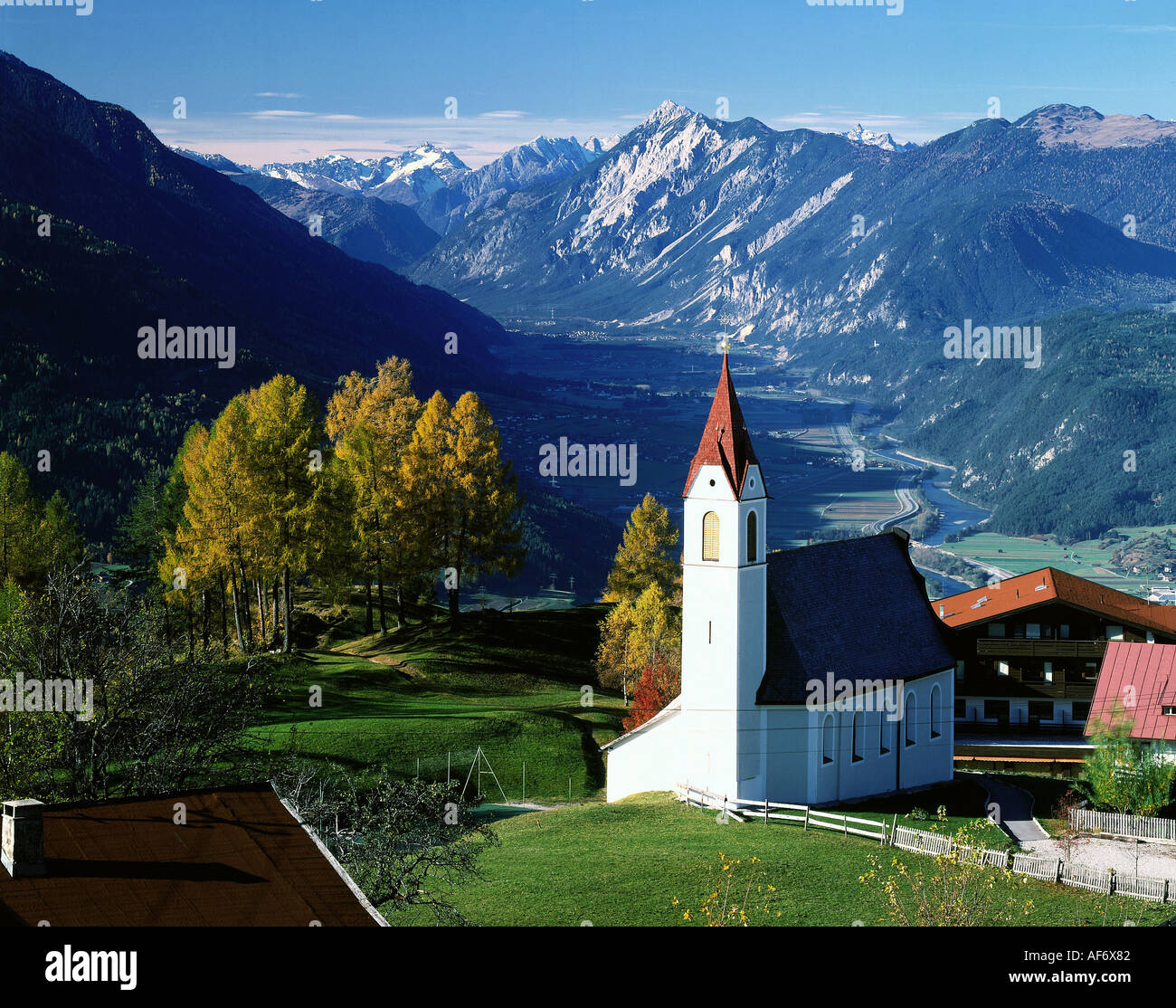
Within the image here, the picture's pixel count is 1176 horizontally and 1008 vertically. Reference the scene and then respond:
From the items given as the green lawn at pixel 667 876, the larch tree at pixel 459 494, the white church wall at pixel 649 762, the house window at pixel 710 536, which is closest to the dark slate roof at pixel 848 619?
the house window at pixel 710 536

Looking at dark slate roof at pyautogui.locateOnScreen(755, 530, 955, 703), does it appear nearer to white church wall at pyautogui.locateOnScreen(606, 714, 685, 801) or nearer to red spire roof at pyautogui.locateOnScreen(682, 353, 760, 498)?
white church wall at pyautogui.locateOnScreen(606, 714, 685, 801)

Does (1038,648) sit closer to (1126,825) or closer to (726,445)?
(1126,825)

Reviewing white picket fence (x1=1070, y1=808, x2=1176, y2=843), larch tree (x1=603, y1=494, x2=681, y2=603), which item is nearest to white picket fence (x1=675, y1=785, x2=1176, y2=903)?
white picket fence (x1=1070, y1=808, x2=1176, y2=843)

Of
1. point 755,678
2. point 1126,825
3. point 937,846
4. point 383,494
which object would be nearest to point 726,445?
point 755,678

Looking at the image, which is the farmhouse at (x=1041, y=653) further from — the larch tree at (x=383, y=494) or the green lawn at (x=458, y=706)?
the larch tree at (x=383, y=494)

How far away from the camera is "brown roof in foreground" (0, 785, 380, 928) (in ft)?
84.0

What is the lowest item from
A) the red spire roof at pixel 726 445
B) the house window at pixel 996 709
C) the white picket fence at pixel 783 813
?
the house window at pixel 996 709

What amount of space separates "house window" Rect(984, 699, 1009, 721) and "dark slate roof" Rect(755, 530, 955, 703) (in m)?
18.9

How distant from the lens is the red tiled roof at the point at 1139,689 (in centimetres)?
6556

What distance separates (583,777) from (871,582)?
1643 centimetres

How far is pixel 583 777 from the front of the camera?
59.3 m

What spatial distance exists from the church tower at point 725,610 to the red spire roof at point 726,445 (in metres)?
0.04

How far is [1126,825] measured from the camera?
5009 centimetres
